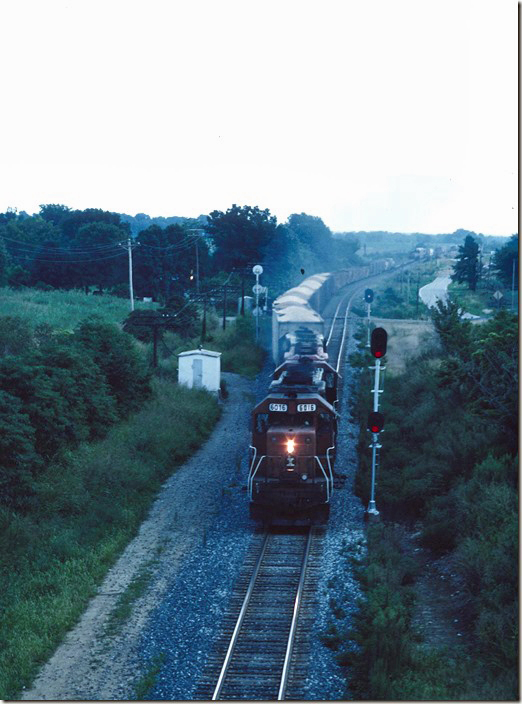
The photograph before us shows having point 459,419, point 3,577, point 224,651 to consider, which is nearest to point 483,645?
point 224,651

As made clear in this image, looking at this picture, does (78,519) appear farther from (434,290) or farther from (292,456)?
(434,290)

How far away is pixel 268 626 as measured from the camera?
11.9 metres

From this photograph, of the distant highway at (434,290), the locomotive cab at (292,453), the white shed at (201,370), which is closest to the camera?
the locomotive cab at (292,453)

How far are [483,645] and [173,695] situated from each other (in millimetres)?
4665

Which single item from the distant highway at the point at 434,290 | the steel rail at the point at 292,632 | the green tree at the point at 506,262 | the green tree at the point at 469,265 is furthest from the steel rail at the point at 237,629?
the distant highway at the point at 434,290

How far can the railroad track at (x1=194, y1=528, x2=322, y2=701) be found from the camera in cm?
1005

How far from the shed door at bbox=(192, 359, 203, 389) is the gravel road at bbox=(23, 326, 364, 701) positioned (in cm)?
887

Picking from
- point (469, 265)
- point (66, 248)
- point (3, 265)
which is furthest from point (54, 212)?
point (469, 265)

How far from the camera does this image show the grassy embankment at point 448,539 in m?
9.88

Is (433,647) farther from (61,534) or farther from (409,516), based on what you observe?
(61,534)

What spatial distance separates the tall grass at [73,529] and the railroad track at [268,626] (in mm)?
2832

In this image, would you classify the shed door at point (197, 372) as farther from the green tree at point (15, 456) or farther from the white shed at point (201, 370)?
the green tree at point (15, 456)

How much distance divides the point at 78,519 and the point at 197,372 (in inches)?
588

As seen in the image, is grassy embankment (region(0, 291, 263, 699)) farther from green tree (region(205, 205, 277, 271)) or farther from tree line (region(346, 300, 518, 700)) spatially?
green tree (region(205, 205, 277, 271))
